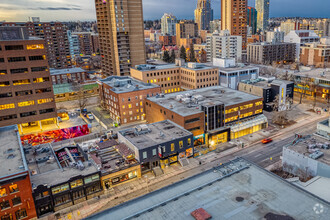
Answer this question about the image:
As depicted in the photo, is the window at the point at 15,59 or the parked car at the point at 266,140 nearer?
the parked car at the point at 266,140

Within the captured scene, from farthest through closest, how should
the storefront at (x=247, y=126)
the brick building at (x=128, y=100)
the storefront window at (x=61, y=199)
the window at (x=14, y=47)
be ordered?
the brick building at (x=128, y=100) → the storefront at (x=247, y=126) → the window at (x=14, y=47) → the storefront window at (x=61, y=199)

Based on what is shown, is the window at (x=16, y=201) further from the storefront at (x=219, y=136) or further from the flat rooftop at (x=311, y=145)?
the flat rooftop at (x=311, y=145)

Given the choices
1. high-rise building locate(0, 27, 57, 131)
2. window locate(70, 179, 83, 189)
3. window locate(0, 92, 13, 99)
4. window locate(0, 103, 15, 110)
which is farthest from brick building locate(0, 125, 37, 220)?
window locate(0, 92, 13, 99)

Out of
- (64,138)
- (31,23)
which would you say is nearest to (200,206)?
(64,138)

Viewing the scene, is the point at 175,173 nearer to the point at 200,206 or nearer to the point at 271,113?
the point at 200,206

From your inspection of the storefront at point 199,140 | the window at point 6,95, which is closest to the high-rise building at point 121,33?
the window at point 6,95

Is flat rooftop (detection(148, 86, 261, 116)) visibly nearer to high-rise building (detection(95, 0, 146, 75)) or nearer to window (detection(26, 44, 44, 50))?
window (detection(26, 44, 44, 50))
